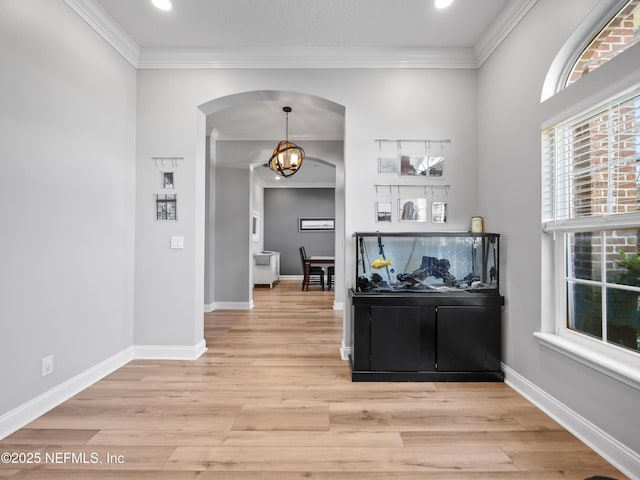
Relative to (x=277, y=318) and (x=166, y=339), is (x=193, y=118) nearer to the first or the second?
(x=166, y=339)

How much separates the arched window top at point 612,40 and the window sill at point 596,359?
1.53 metres

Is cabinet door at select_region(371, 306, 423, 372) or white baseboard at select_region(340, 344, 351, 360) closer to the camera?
cabinet door at select_region(371, 306, 423, 372)

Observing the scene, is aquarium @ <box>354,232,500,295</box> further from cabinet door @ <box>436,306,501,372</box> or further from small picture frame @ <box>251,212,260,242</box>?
small picture frame @ <box>251,212,260,242</box>

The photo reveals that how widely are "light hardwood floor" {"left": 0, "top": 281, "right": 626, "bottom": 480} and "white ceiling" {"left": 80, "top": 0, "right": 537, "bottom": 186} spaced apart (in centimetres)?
272

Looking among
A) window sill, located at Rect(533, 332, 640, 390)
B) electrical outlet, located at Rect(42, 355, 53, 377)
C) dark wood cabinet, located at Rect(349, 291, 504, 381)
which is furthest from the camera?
dark wood cabinet, located at Rect(349, 291, 504, 381)

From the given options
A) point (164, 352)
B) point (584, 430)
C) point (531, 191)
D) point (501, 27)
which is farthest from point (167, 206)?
point (584, 430)

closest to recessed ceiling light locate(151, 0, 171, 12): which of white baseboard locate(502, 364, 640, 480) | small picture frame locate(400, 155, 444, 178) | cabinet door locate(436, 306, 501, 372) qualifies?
small picture frame locate(400, 155, 444, 178)

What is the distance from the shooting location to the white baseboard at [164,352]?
3.02m

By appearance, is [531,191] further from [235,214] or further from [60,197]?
[235,214]

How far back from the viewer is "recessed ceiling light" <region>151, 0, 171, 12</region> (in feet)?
7.92

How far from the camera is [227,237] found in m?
5.36

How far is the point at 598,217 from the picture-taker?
5.75 feet

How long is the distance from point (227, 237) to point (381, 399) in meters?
3.83

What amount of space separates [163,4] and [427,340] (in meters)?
3.23
